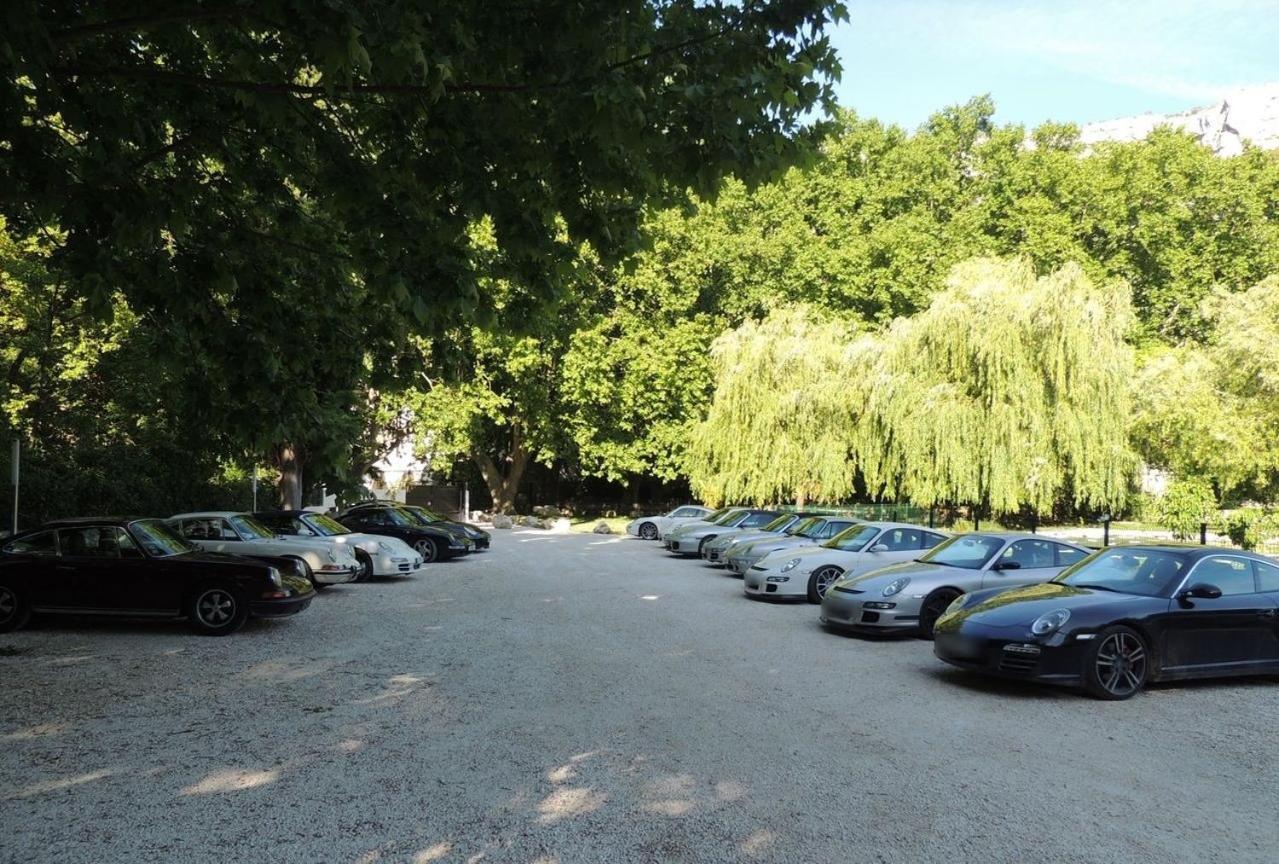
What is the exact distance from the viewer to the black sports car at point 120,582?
433 inches

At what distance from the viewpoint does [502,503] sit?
46.9 meters

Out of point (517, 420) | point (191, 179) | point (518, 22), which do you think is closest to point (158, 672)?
point (191, 179)

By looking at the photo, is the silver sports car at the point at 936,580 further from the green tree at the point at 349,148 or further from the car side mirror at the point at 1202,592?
the green tree at the point at 349,148

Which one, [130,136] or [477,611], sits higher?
[130,136]

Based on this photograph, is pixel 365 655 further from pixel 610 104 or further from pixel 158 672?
pixel 610 104

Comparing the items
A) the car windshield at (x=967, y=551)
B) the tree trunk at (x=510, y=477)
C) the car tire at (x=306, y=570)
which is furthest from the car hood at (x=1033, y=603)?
the tree trunk at (x=510, y=477)

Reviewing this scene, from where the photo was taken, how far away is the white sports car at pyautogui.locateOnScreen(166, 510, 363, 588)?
14547 mm

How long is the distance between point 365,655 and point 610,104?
652 cm

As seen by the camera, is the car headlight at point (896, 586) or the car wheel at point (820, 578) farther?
the car wheel at point (820, 578)

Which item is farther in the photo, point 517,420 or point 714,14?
point 517,420

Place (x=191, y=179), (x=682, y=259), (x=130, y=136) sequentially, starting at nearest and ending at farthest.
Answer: (x=130, y=136) < (x=191, y=179) < (x=682, y=259)

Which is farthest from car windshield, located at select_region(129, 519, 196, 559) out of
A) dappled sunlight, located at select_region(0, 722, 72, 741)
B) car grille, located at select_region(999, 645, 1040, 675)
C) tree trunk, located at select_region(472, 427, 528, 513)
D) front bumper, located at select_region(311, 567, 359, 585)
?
tree trunk, located at select_region(472, 427, 528, 513)

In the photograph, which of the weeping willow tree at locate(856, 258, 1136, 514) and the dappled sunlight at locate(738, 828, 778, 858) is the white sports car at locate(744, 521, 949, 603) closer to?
the dappled sunlight at locate(738, 828, 778, 858)

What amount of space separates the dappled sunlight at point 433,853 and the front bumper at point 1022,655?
5.32 meters
